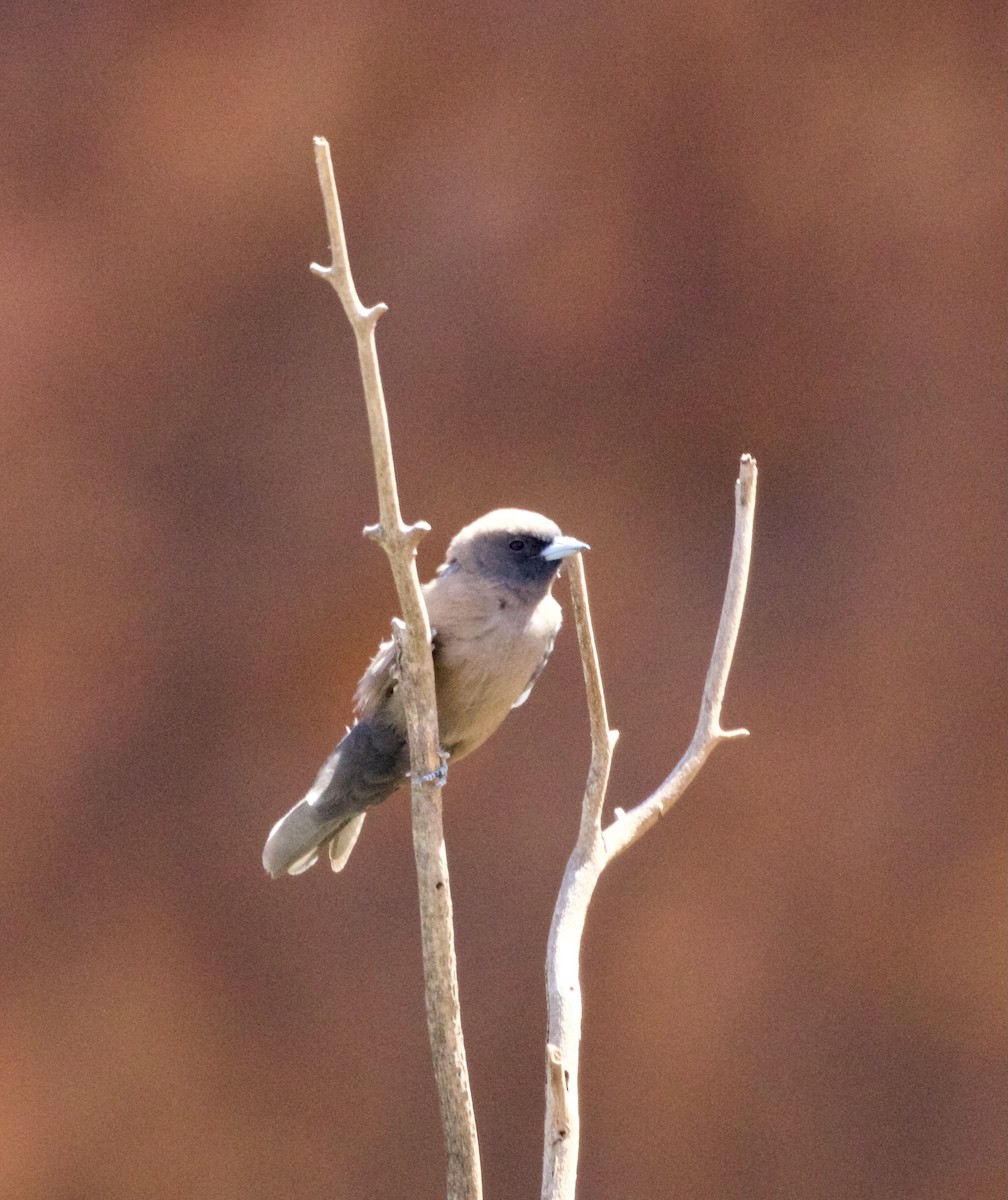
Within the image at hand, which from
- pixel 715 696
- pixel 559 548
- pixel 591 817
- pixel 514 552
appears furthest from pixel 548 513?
pixel 591 817

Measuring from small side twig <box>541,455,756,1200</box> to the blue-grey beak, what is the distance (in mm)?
146

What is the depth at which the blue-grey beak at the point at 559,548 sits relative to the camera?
10.1 ft

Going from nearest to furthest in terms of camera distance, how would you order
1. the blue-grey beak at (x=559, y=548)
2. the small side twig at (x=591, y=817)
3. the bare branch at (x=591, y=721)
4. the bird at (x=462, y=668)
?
the small side twig at (x=591, y=817)
the bare branch at (x=591, y=721)
the blue-grey beak at (x=559, y=548)
the bird at (x=462, y=668)

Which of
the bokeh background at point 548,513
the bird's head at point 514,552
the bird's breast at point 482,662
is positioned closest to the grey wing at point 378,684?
the bird's breast at point 482,662

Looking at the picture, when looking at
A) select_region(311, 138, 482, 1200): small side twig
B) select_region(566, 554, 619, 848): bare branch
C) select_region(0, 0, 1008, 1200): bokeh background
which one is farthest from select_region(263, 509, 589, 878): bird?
select_region(0, 0, 1008, 1200): bokeh background

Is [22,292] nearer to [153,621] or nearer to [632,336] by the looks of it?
[153,621]

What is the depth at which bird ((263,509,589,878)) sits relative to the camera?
3191 millimetres

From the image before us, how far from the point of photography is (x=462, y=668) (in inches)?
125

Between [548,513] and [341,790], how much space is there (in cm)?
299

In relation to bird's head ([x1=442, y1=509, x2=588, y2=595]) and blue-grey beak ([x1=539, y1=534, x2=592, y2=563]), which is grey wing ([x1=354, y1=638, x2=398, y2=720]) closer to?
bird's head ([x1=442, y1=509, x2=588, y2=595])

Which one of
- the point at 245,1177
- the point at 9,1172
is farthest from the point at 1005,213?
the point at 9,1172

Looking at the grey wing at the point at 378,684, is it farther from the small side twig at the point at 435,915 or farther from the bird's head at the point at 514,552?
the small side twig at the point at 435,915

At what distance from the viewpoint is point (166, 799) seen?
6.08m

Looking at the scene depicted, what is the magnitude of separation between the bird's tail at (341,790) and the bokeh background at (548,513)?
281cm
